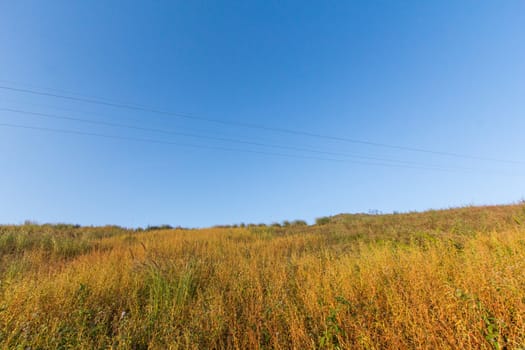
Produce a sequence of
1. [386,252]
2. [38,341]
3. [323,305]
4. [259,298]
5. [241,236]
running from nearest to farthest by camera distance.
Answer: [38,341], [323,305], [259,298], [386,252], [241,236]

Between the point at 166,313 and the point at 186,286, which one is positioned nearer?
the point at 166,313

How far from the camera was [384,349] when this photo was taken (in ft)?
6.47

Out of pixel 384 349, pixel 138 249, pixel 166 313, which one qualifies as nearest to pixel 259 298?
pixel 166 313

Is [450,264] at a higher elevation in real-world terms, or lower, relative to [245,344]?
higher

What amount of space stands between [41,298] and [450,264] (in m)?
6.57

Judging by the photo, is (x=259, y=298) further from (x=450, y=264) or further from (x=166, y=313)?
(x=450, y=264)

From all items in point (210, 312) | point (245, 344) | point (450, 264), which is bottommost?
point (245, 344)

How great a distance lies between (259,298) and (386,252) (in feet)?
10.9

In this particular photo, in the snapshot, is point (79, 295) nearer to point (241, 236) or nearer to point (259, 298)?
point (259, 298)

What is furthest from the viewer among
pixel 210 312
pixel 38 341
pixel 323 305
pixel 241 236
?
pixel 241 236

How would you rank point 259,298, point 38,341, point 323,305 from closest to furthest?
point 38,341 < point 323,305 < point 259,298

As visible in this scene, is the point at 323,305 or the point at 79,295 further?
the point at 79,295

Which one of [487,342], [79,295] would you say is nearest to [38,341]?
[79,295]

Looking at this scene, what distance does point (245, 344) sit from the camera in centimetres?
221
